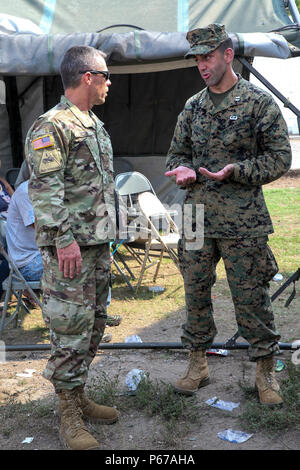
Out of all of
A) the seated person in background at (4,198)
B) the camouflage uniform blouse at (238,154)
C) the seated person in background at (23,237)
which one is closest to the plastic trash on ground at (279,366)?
the camouflage uniform blouse at (238,154)

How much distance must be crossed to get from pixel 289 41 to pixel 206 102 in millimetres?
2460

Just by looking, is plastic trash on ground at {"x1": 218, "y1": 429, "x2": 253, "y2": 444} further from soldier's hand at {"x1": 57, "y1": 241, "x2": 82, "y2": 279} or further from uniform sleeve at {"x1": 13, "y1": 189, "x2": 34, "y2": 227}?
uniform sleeve at {"x1": 13, "y1": 189, "x2": 34, "y2": 227}

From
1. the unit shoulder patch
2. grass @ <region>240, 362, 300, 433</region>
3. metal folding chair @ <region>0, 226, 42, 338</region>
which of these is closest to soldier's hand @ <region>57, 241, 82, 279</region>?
the unit shoulder patch

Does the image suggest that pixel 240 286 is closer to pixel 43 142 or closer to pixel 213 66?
pixel 213 66

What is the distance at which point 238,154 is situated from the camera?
356 cm

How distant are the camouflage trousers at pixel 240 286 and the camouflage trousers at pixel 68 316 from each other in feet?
2.44

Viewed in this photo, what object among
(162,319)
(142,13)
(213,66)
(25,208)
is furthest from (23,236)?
(142,13)

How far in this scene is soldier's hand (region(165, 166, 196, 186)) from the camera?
3.55 m

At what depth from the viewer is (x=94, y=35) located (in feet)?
18.9

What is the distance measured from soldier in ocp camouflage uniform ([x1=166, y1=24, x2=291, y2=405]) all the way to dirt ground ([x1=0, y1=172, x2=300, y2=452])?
37cm

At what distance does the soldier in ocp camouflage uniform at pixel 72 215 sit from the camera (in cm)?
310

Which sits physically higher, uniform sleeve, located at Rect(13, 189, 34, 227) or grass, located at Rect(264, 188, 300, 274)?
uniform sleeve, located at Rect(13, 189, 34, 227)

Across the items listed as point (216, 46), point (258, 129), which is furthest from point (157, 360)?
point (216, 46)
